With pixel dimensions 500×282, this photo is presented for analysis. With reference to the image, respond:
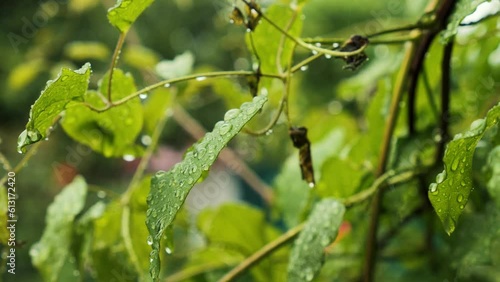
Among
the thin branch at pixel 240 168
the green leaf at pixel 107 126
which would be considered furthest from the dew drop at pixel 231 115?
the thin branch at pixel 240 168

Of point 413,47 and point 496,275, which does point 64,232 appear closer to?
point 413,47

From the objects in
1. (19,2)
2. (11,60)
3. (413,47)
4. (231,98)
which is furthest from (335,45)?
(19,2)

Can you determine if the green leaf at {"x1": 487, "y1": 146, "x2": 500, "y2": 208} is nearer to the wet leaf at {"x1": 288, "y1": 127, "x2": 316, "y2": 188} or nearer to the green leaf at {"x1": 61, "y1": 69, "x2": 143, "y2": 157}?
the wet leaf at {"x1": 288, "y1": 127, "x2": 316, "y2": 188}

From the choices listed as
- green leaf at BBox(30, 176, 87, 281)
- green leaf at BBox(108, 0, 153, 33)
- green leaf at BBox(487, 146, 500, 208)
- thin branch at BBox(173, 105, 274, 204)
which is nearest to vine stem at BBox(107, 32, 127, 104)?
green leaf at BBox(108, 0, 153, 33)

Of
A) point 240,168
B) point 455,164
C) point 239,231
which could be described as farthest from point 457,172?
point 240,168

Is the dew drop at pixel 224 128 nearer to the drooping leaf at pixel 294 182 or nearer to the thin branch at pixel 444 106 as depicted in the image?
the thin branch at pixel 444 106

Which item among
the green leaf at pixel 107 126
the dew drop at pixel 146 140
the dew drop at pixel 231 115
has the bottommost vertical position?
the dew drop at pixel 231 115

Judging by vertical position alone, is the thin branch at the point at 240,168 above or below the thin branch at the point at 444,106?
above
